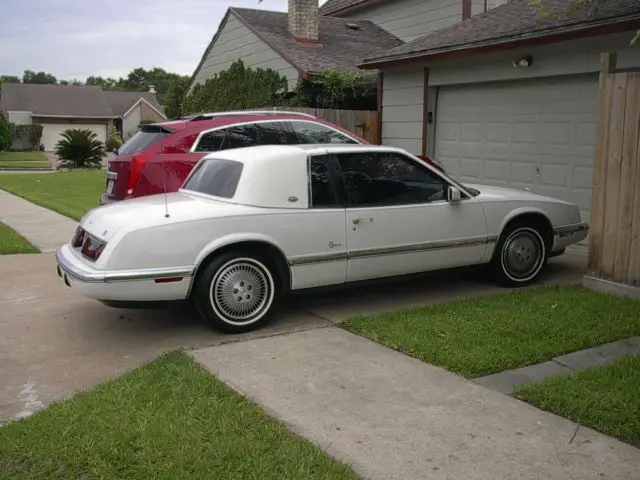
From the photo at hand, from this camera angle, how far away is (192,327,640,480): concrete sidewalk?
3.43 meters

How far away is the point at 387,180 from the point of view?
21.0ft

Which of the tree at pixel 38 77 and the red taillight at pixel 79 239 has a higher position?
the tree at pixel 38 77

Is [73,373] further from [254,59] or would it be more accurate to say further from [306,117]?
[254,59]

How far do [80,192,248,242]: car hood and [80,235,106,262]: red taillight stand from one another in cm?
5

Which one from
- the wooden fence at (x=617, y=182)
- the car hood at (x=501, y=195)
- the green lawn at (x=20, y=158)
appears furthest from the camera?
the green lawn at (x=20, y=158)

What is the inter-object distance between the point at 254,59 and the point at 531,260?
40.5 ft

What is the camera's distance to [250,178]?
5.86 meters

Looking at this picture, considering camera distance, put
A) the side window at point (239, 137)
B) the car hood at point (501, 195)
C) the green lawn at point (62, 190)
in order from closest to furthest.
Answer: the car hood at point (501, 195)
the side window at point (239, 137)
the green lawn at point (62, 190)

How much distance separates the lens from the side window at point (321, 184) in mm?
5996

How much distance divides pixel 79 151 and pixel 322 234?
23153mm

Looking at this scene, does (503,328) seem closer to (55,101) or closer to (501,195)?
(501,195)

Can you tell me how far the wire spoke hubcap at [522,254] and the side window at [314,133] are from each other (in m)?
3.12

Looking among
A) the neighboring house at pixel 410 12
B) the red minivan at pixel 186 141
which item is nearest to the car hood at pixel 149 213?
the red minivan at pixel 186 141

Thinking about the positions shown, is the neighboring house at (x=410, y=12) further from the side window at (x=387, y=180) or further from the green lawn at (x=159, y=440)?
the green lawn at (x=159, y=440)
